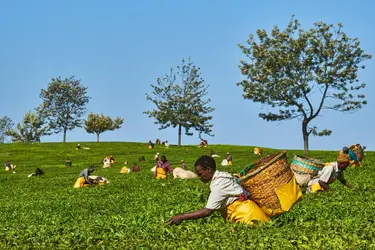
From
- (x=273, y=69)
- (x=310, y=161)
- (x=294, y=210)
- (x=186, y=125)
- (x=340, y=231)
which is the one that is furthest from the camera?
(x=186, y=125)

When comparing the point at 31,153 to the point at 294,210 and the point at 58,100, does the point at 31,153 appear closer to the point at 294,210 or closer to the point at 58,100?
the point at 58,100

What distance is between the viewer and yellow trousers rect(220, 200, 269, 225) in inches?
426

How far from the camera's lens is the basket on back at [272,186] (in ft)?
36.6

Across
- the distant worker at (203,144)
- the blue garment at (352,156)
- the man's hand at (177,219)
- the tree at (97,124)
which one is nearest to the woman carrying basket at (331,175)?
the man's hand at (177,219)

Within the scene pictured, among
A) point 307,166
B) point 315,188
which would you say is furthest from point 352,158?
point 315,188

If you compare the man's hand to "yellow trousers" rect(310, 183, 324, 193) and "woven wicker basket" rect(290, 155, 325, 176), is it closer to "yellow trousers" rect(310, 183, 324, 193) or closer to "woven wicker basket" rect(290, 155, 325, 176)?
"yellow trousers" rect(310, 183, 324, 193)

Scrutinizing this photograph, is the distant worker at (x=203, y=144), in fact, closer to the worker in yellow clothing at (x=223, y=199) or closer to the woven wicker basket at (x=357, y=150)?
the woven wicker basket at (x=357, y=150)

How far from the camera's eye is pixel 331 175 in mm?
18328

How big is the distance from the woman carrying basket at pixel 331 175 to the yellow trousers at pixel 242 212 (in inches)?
292

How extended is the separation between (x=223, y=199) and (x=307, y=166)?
1064cm

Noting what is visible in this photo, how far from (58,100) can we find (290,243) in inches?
4213

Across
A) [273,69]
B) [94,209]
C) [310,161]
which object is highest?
[273,69]

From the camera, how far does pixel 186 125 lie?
87062 mm

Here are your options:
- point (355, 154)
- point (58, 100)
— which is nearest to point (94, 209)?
point (355, 154)
